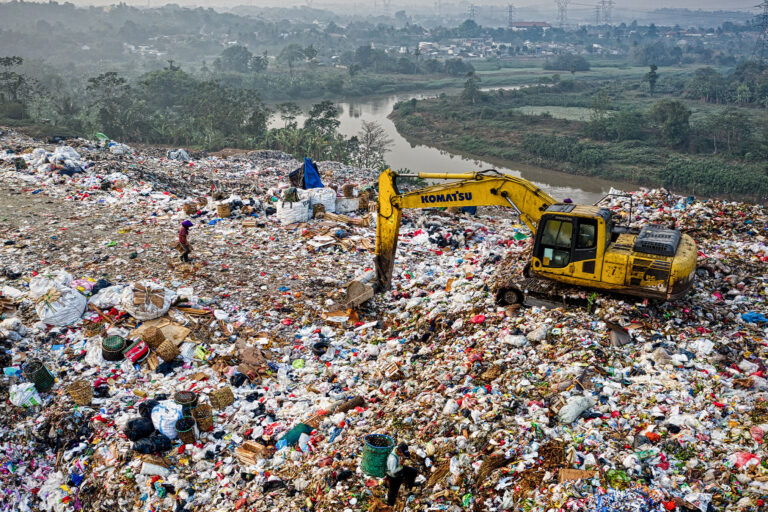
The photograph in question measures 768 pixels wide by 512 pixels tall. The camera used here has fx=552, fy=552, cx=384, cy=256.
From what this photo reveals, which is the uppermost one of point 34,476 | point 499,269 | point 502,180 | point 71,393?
point 502,180

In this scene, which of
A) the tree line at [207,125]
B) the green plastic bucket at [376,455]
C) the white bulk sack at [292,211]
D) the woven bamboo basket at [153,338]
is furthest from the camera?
the tree line at [207,125]

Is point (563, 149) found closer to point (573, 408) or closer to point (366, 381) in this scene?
point (366, 381)

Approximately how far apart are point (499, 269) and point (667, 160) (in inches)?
892

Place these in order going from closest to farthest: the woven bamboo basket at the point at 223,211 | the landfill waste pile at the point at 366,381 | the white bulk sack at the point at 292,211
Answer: the landfill waste pile at the point at 366,381
the white bulk sack at the point at 292,211
the woven bamboo basket at the point at 223,211

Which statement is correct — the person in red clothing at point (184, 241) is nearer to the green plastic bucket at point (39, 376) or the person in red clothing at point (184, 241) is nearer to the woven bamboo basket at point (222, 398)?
the green plastic bucket at point (39, 376)

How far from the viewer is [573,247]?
566 centimetres

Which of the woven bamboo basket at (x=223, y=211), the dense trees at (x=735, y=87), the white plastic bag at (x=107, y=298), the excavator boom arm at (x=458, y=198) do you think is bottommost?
the white plastic bag at (x=107, y=298)

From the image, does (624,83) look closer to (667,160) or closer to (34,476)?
(667,160)

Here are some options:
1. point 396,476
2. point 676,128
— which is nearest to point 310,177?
point 396,476

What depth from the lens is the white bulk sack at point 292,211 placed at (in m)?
10.2

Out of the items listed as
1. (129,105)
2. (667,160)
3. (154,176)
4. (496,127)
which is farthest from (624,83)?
(154,176)

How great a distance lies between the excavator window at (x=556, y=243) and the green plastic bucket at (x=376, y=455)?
8.86ft

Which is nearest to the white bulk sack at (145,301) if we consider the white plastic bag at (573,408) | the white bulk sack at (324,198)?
the white bulk sack at (324,198)

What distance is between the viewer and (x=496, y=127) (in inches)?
1332
